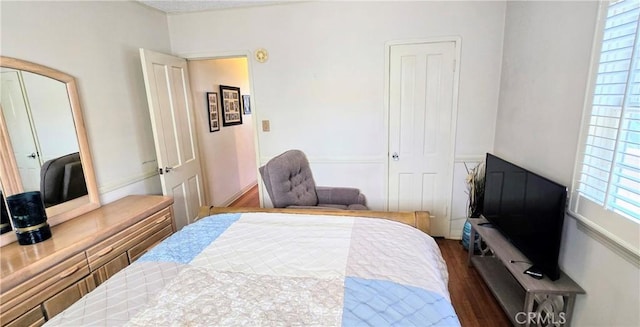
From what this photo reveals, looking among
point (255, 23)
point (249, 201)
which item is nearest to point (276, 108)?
point (255, 23)

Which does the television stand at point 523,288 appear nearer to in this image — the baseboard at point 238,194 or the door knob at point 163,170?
the door knob at point 163,170

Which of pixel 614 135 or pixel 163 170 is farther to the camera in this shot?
pixel 163 170

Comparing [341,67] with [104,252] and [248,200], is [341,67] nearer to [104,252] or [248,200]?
[104,252]

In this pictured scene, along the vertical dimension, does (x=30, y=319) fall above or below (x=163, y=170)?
below

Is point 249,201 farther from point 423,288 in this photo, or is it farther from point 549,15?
point 549,15

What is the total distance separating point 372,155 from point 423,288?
2.00 metres

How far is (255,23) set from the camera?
2990 millimetres

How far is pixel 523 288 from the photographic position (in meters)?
1.88

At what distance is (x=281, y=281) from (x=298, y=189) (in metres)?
1.51

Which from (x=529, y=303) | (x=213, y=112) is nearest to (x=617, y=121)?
(x=529, y=303)

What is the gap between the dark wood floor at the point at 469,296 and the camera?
1.95 m

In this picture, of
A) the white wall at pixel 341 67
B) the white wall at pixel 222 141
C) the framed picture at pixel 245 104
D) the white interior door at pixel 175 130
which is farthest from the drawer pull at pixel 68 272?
the framed picture at pixel 245 104

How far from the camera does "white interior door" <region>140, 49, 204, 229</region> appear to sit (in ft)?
8.63

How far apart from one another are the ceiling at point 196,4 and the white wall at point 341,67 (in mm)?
81
